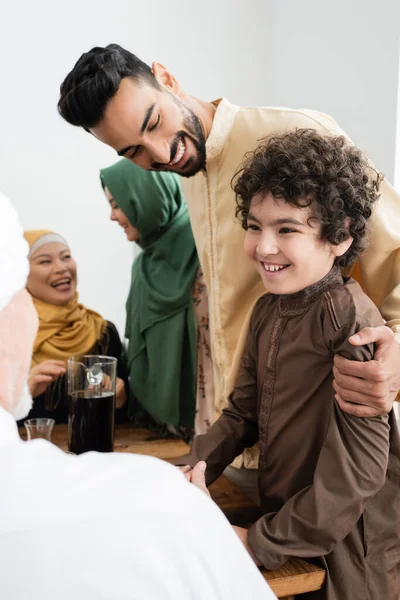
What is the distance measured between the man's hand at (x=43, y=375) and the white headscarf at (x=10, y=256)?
1.17m

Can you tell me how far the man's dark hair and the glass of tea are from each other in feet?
1.72

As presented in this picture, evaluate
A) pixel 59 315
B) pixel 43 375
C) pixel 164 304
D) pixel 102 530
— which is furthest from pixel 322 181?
pixel 59 315

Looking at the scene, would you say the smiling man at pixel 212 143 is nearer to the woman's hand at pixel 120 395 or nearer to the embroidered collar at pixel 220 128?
the embroidered collar at pixel 220 128

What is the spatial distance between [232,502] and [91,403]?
33cm

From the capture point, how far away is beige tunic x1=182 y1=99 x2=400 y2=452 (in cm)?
124

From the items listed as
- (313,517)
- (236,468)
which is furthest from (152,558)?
(236,468)

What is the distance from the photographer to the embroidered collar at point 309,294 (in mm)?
1103

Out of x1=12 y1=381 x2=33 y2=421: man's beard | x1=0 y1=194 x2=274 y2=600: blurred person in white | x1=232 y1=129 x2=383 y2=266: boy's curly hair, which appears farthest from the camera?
x1=232 y1=129 x2=383 y2=266: boy's curly hair

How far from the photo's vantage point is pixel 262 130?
140cm

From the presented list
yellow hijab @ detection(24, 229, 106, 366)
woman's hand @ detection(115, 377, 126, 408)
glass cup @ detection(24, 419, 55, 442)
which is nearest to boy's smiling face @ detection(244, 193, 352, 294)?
glass cup @ detection(24, 419, 55, 442)

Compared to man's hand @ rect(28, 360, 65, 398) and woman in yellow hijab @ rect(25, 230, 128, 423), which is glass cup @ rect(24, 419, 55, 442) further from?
woman in yellow hijab @ rect(25, 230, 128, 423)

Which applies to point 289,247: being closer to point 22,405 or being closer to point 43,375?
point 22,405

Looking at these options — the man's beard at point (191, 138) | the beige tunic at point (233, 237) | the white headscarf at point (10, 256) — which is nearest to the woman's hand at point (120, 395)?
the beige tunic at point (233, 237)

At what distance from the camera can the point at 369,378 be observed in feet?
3.23
